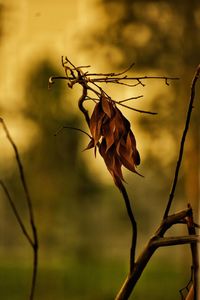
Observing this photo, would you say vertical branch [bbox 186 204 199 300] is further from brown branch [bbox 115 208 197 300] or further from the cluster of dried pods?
the cluster of dried pods

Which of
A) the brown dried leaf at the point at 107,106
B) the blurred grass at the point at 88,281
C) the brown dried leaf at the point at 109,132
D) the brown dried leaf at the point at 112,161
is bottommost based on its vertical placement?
the blurred grass at the point at 88,281

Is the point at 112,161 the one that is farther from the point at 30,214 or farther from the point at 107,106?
the point at 30,214

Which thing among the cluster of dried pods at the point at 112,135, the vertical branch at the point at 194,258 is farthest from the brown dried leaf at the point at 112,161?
the vertical branch at the point at 194,258

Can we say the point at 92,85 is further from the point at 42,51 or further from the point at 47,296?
the point at 47,296

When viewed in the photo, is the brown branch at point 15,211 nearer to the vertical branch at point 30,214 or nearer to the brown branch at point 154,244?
the vertical branch at point 30,214

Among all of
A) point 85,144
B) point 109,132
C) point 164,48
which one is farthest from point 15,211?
point 164,48

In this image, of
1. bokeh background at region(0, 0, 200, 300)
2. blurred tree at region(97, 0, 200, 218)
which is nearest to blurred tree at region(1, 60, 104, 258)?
bokeh background at region(0, 0, 200, 300)

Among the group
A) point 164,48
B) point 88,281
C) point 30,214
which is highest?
point 164,48

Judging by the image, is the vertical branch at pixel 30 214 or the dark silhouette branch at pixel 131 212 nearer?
the dark silhouette branch at pixel 131 212
